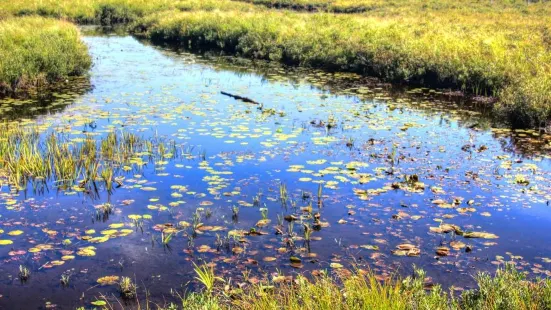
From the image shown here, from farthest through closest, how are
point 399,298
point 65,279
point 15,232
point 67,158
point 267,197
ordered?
point 67,158
point 267,197
point 15,232
point 65,279
point 399,298

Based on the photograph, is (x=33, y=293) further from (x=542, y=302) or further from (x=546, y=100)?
(x=546, y=100)

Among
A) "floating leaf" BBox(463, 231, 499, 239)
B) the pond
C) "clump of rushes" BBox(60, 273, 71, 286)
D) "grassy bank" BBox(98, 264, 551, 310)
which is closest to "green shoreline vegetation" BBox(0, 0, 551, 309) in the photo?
"grassy bank" BBox(98, 264, 551, 310)

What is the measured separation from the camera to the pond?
716 centimetres

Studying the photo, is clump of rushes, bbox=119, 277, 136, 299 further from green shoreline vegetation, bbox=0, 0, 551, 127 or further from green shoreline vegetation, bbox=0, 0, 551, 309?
green shoreline vegetation, bbox=0, 0, 551, 127

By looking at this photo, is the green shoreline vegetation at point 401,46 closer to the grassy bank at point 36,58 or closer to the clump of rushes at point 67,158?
the grassy bank at point 36,58

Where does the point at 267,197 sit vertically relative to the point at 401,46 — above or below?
below

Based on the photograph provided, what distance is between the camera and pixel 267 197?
9.48 m

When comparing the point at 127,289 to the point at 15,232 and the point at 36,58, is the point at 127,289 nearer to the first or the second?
the point at 15,232

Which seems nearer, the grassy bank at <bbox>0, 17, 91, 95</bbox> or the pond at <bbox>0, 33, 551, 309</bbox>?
the pond at <bbox>0, 33, 551, 309</bbox>

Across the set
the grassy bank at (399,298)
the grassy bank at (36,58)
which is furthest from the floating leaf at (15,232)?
the grassy bank at (36,58)

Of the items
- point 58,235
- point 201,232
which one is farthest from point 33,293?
point 201,232

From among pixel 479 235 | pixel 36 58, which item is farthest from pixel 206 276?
pixel 36 58

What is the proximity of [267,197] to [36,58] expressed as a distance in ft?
40.6

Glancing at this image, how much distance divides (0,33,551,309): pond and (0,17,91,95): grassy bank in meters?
1.45
